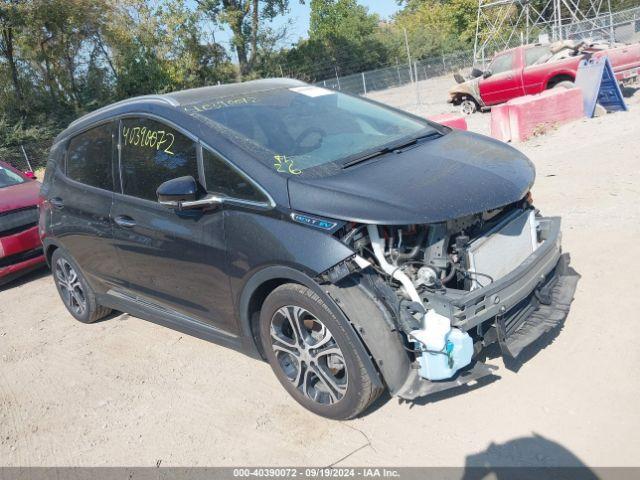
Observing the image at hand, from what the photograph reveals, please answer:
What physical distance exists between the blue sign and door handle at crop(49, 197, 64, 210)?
9.82 meters

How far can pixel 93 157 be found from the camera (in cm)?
470

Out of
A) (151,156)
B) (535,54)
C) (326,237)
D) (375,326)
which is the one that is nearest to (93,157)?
(151,156)

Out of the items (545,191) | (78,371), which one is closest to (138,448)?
(78,371)

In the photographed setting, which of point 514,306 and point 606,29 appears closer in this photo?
point 514,306

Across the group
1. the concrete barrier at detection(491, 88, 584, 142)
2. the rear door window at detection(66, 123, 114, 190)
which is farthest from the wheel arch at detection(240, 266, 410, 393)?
the concrete barrier at detection(491, 88, 584, 142)

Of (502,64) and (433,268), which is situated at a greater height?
(502,64)

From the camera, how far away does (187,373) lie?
4.34 m

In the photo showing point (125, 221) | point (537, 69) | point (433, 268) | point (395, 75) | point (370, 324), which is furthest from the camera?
point (395, 75)

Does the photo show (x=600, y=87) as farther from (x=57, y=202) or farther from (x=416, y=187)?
(x=57, y=202)

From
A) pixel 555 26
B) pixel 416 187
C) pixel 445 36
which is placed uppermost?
pixel 445 36

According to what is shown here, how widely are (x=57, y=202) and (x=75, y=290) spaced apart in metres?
0.86

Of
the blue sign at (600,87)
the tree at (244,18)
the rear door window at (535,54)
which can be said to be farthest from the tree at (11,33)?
the blue sign at (600,87)

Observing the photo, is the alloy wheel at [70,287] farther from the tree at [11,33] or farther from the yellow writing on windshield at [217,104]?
the tree at [11,33]

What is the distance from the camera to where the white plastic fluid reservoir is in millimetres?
2947
